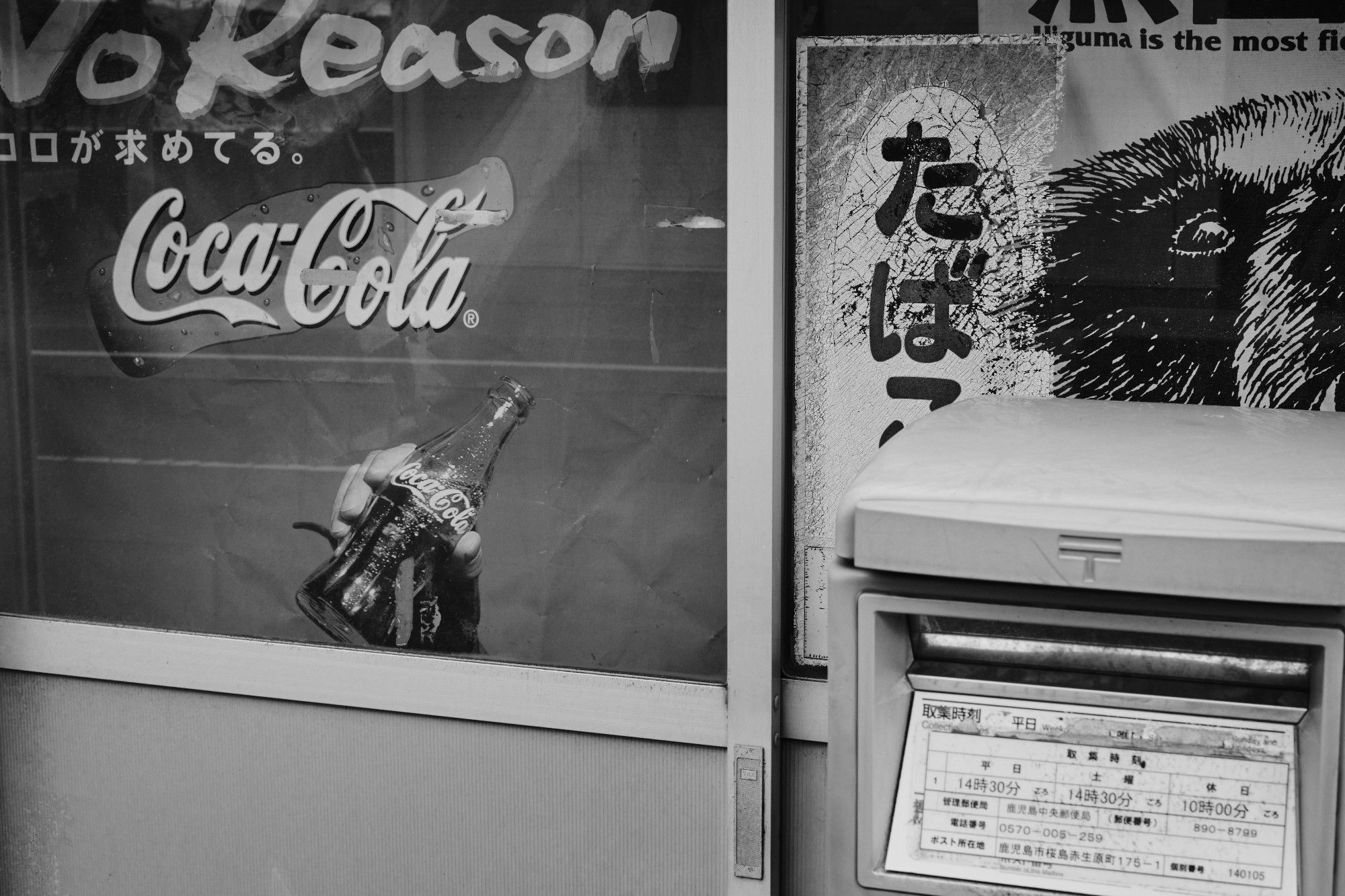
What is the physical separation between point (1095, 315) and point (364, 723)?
5.41 feet

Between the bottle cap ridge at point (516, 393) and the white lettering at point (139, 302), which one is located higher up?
the white lettering at point (139, 302)

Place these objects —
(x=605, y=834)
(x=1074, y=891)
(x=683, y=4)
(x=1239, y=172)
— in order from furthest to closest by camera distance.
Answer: (x=605, y=834) < (x=683, y=4) < (x=1239, y=172) < (x=1074, y=891)

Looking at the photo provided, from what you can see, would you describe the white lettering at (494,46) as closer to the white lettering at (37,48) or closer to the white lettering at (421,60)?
the white lettering at (421,60)

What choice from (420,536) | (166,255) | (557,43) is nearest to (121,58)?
(166,255)

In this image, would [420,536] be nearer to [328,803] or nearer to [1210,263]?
[328,803]

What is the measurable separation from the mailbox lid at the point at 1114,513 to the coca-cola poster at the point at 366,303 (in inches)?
38.9

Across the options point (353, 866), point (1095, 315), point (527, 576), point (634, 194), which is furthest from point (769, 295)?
point (353, 866)

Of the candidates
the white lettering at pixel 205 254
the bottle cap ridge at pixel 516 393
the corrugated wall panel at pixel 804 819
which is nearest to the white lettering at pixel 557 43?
the bottle cap ridge at pixel 516 393

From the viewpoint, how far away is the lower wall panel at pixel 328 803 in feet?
8.36

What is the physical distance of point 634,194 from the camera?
246 centimetres

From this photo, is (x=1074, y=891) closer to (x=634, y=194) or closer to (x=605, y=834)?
(x=605, y=834)

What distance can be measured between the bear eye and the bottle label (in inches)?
55.7

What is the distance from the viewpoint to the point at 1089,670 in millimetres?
1500

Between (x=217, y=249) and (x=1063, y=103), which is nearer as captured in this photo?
(x=1063, y=103)
